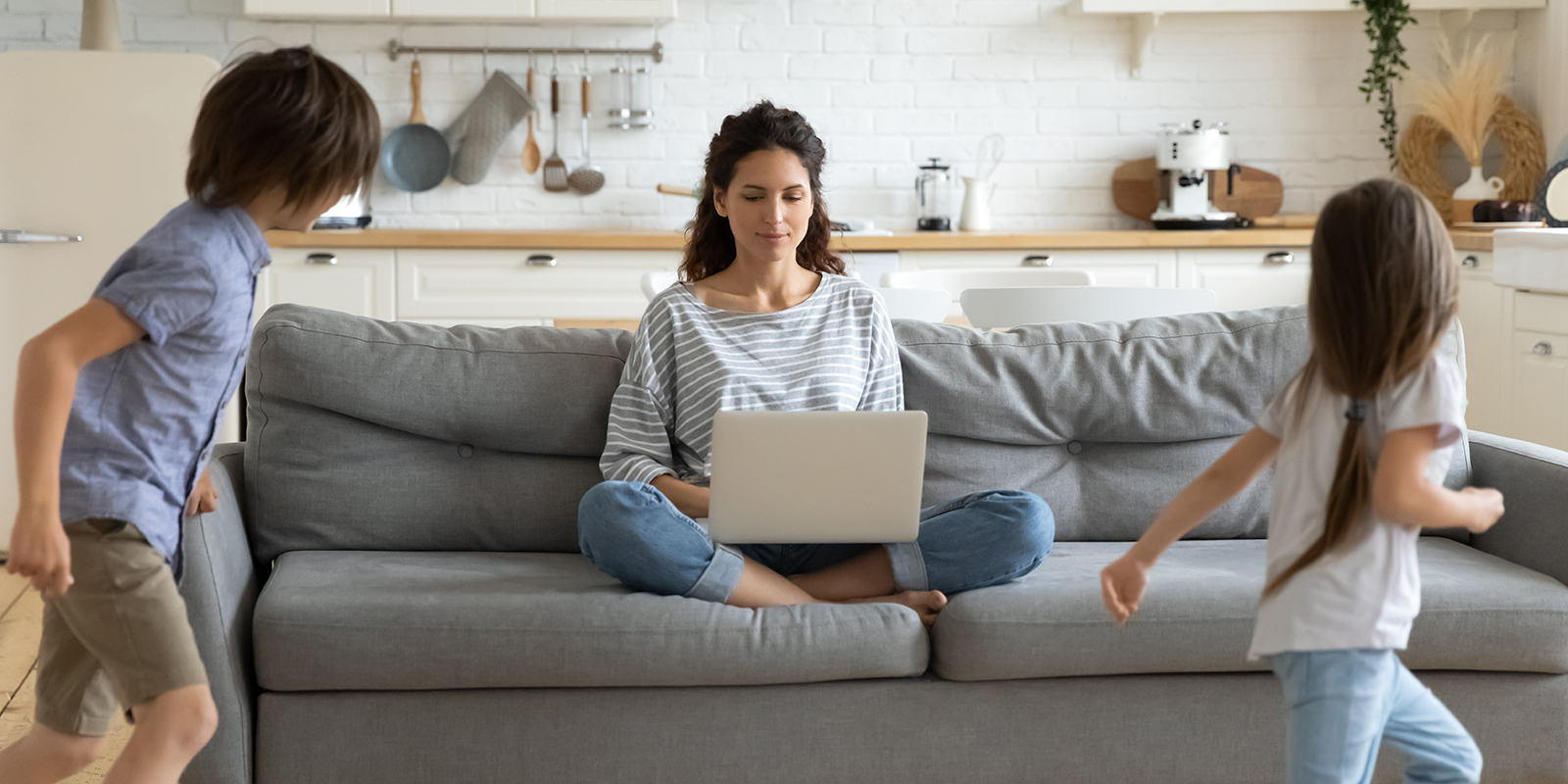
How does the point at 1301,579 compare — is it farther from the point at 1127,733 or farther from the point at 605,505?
the point at 605,505

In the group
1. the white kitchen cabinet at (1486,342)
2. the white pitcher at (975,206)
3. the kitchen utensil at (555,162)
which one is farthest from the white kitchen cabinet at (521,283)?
the white kitchen cabinet at (1486,342)

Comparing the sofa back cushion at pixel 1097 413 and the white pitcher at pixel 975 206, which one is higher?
the white pitcher at pixel 975 206

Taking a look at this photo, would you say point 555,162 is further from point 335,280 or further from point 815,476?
point 815,476

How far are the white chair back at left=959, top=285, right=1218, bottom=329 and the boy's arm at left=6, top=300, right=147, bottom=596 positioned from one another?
1.80 m

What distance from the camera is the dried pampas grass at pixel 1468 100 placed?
4137mm

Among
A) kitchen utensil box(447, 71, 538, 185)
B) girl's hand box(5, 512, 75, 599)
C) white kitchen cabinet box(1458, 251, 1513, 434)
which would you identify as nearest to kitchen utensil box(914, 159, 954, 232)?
kitchen utensil box(447, 71, 538, 185)

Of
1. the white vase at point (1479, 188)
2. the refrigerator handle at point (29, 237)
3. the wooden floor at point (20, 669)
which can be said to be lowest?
the wooden floor at point (20, 669)

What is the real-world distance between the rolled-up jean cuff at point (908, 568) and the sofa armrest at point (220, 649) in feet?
2.89

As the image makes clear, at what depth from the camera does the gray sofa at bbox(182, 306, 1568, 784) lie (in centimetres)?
167

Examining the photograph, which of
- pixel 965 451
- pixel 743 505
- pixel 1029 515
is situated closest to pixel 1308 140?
pixel 965 451

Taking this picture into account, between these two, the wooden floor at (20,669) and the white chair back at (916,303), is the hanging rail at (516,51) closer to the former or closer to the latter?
the wooden floor at (20,669)

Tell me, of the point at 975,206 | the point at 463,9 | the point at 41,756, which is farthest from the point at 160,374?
the point at 975,206

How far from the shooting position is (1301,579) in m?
1.19

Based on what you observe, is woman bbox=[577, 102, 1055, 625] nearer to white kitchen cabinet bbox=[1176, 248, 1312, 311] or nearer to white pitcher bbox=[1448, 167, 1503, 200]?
white kitchen cabinet bbox=[1176, 248, 1312, 311]
